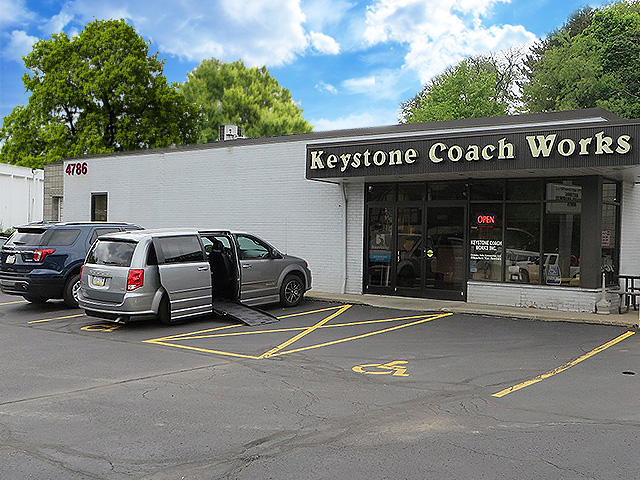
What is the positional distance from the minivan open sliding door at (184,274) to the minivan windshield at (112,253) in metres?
0.50

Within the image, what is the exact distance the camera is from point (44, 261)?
13680 millimetres

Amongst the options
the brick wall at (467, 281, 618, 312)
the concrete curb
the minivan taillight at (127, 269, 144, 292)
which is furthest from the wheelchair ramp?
the brick wall at (467, 281, 618, 312)

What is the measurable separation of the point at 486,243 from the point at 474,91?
115ft

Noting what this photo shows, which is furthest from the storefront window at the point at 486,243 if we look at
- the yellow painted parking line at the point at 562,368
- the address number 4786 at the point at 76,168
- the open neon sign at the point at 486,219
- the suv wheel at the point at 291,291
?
the address number 4786 at the point at 76,168

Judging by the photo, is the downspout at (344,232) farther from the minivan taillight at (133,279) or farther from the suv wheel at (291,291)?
the minivan taillight at (133,279)

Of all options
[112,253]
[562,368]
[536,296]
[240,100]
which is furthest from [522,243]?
[240,100]

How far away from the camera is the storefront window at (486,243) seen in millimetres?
14703

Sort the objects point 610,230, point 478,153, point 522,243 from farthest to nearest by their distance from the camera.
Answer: point 610,230, point 522,243, point 478,153

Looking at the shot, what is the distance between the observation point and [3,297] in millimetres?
16359

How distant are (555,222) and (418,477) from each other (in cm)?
1049

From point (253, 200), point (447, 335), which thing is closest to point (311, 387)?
point (447, 335)

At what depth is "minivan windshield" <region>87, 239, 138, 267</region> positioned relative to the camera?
11.5 m

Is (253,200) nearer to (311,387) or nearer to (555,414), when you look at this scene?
(311,387)

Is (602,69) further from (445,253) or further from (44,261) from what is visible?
(44,261)
